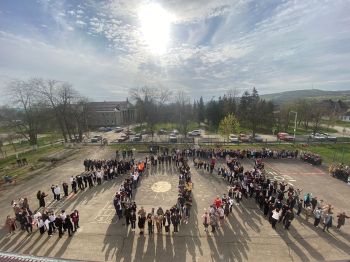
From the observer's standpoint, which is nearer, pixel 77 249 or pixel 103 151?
pixel 77 249

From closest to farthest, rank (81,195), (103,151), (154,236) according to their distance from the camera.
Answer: (154,236) → (81,195) → (103,151)

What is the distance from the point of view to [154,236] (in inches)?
481

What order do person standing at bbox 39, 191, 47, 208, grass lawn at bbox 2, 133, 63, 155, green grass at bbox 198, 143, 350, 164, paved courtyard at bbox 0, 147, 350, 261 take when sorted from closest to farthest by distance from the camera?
paved courtyard at bbox 0, 147, 350, 261 < person standing at bbox 39, 191, 47, 208 < green grass at bbox 198, 143, 350, 164 < grass lawn at bbox 2, 133, 63, 155

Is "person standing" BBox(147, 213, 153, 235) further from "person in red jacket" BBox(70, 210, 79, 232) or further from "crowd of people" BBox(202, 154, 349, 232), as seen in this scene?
"person in red jacket" BBox(70, 210, 79, 232)

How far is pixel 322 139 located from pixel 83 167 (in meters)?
39.0

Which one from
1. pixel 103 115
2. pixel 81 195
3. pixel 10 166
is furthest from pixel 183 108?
pixel 81 195

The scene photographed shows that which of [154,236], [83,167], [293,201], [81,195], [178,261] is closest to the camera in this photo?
[178,261]

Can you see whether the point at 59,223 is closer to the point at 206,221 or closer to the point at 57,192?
the point at 57,192

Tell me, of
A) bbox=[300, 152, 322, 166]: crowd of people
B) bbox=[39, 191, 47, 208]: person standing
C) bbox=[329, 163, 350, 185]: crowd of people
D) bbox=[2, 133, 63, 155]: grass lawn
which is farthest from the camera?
bbox=[2, 133, 63, 155]: grass lawn

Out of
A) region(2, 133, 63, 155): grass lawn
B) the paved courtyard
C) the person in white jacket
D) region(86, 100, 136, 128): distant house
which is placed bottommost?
region(2, 133, 63, 155): grass lawn

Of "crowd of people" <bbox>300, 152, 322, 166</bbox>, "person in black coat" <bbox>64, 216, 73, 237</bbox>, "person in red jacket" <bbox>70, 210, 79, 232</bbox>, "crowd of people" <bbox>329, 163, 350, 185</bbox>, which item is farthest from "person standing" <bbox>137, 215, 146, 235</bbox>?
"crowd of people" <bbox>300, 152, 322, 166</bbox>

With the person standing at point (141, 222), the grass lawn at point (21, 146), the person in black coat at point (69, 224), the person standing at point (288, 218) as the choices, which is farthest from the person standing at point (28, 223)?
the grass lawn at point (21, 146)

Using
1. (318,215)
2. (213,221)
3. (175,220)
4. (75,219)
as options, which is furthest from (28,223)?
(318,215)

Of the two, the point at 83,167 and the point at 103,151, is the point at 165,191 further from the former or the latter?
the point at 103,151
